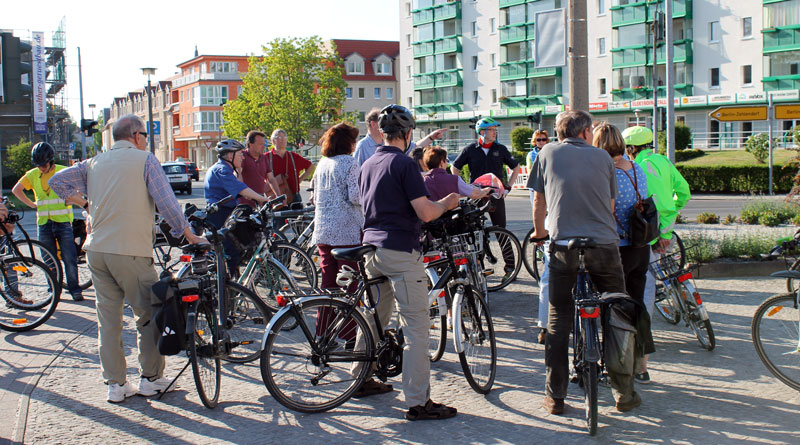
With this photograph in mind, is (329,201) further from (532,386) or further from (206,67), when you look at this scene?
(206,67)

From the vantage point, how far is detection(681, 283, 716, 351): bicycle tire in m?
6.61

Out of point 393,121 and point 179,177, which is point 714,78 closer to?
point 179,177

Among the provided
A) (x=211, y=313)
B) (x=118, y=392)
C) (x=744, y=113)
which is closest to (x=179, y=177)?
(x=744, y=113)

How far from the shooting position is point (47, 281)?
835 cm

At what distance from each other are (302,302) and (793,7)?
55.2 metres

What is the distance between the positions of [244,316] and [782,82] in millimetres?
54523

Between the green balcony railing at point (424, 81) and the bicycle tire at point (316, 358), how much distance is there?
7427cm

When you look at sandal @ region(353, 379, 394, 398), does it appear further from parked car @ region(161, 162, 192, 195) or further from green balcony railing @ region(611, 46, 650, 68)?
green balcony railing @ region(611, 46, 650, 68)

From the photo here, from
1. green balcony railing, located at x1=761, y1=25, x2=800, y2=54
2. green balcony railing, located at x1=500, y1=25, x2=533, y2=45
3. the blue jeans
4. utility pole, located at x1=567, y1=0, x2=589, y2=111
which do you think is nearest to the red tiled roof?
green balcony railing, located at x1=500, y1=25, x2=533, y2=45

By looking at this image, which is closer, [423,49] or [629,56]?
[629,56]

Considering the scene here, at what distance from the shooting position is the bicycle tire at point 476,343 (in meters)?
5.46

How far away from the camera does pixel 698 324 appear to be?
668cm

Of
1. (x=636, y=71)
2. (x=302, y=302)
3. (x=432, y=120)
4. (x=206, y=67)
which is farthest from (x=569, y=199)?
(x=206, y=67)

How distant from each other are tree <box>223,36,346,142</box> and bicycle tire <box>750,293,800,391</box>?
61237 millimetres
